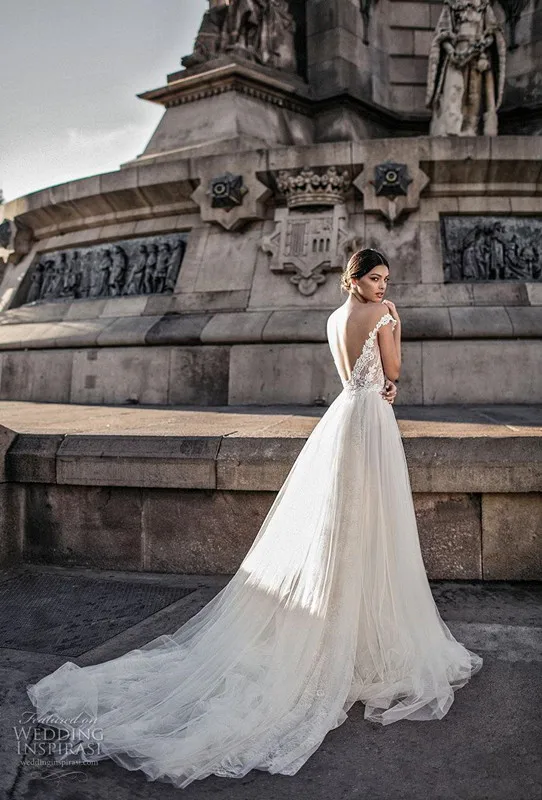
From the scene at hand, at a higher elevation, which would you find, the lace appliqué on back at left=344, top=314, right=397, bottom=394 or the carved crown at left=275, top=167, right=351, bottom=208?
the carved crown at left=275, top=167, right=351, bottom=208

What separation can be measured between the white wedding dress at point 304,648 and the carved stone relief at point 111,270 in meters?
7.42

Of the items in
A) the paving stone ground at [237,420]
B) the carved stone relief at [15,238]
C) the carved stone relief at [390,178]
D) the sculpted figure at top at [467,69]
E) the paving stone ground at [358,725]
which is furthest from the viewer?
the carved stone relief at [15,238]

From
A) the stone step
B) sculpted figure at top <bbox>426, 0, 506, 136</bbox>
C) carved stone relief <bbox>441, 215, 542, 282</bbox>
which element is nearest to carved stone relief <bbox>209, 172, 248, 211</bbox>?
carved stone relief <bbox>441, 215, 542, 282</bbox>

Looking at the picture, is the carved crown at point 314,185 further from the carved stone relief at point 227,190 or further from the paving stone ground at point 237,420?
the paving stone ground at point 237,420

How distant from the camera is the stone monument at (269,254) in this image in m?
8.94

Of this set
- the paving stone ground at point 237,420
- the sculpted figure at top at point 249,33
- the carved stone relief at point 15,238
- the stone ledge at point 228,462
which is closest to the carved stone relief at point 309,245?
the paving stone ground at point 237,420

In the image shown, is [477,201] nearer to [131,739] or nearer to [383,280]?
[383,280]

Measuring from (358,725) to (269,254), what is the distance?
299 inches

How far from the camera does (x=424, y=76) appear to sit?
15.5m

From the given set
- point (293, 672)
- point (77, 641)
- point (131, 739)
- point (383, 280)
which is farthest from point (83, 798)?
point (383, 280)

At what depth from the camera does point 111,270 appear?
37.0 feet

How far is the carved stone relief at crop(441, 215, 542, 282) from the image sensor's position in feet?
31.9

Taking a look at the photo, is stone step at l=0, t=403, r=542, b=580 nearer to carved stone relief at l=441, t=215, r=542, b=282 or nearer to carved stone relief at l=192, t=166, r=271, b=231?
carved stone relief at l=441, t=215, r=542, b=282

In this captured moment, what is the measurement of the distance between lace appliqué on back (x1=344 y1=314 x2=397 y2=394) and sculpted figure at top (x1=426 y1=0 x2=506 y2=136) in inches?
375
